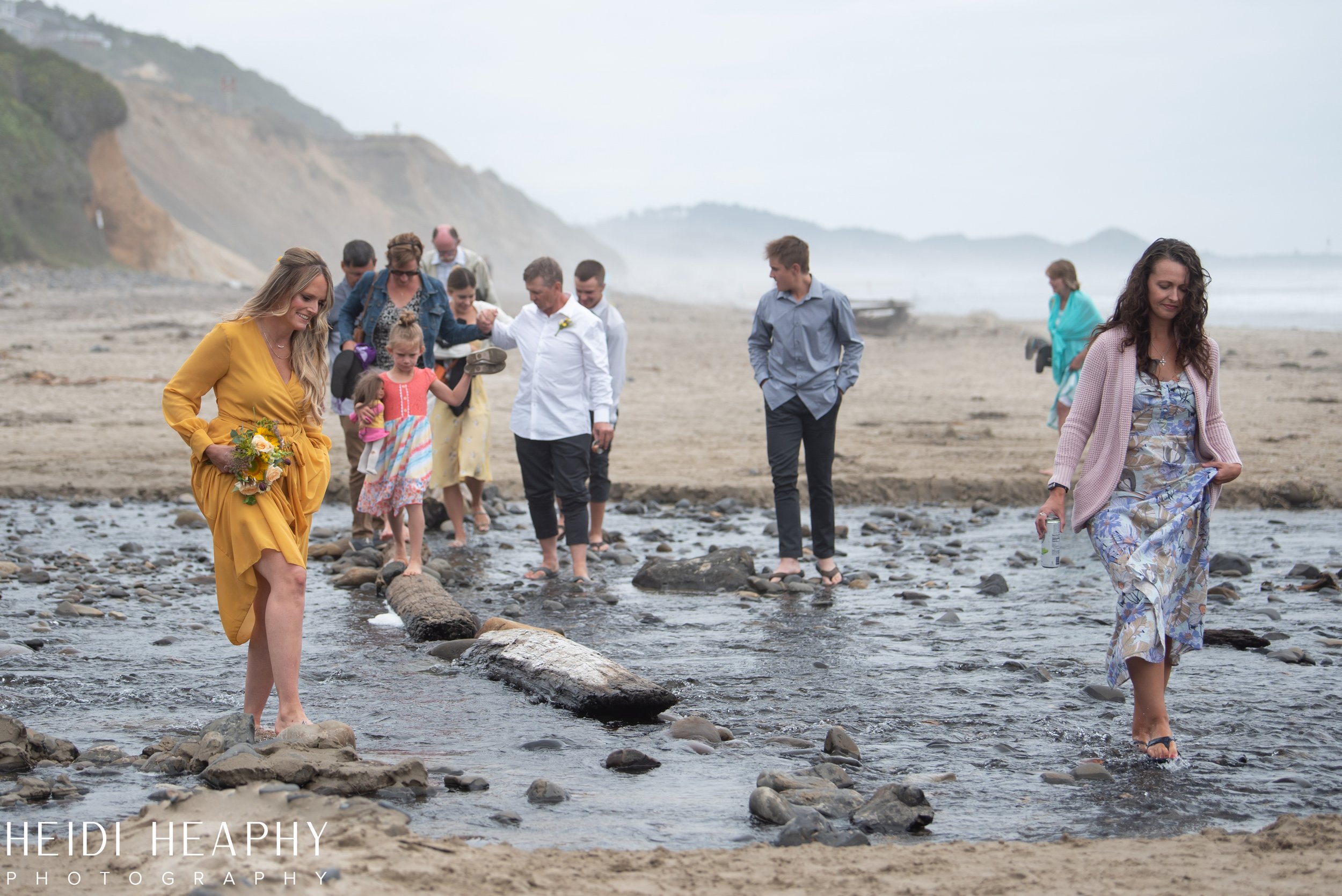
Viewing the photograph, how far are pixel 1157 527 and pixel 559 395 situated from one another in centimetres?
409

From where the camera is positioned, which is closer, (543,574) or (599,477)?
(543,574)

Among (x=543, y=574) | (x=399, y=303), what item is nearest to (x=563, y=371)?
(x=399, y=303)

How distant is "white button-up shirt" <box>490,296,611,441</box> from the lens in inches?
303

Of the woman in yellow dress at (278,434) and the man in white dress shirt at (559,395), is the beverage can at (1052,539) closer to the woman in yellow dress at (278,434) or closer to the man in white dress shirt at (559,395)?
the woman in yellow dress at (278,434)

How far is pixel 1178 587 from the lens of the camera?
15.5ft

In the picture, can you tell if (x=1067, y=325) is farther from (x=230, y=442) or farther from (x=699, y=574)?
(x=230, y=442)

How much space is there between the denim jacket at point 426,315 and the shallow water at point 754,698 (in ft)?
5.40

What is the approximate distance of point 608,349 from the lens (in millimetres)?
8695

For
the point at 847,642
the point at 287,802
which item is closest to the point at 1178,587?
the point at 847,642

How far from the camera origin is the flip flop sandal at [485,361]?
319 inches

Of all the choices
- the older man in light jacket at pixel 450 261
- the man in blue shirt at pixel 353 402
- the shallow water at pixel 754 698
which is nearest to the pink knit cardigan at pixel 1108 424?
the shallow water at pixel 754 698

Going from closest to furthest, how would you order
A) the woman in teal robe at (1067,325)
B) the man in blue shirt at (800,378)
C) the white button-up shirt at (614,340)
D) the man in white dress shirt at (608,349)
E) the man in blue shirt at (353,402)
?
1. the man in blue shirt at (800,378)
2. the man in blue shirt at (353,402)
3. the man in white dress shirt at (608,349)
4. the white button-up shirt at (614,340)
5. the woman in teal robe at (1067,325)

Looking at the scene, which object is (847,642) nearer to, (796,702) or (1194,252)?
(796,702)

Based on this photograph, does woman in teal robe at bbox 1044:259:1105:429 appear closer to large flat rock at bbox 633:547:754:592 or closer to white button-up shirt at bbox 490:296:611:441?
large flat rock at bbox 633:547:754:592
